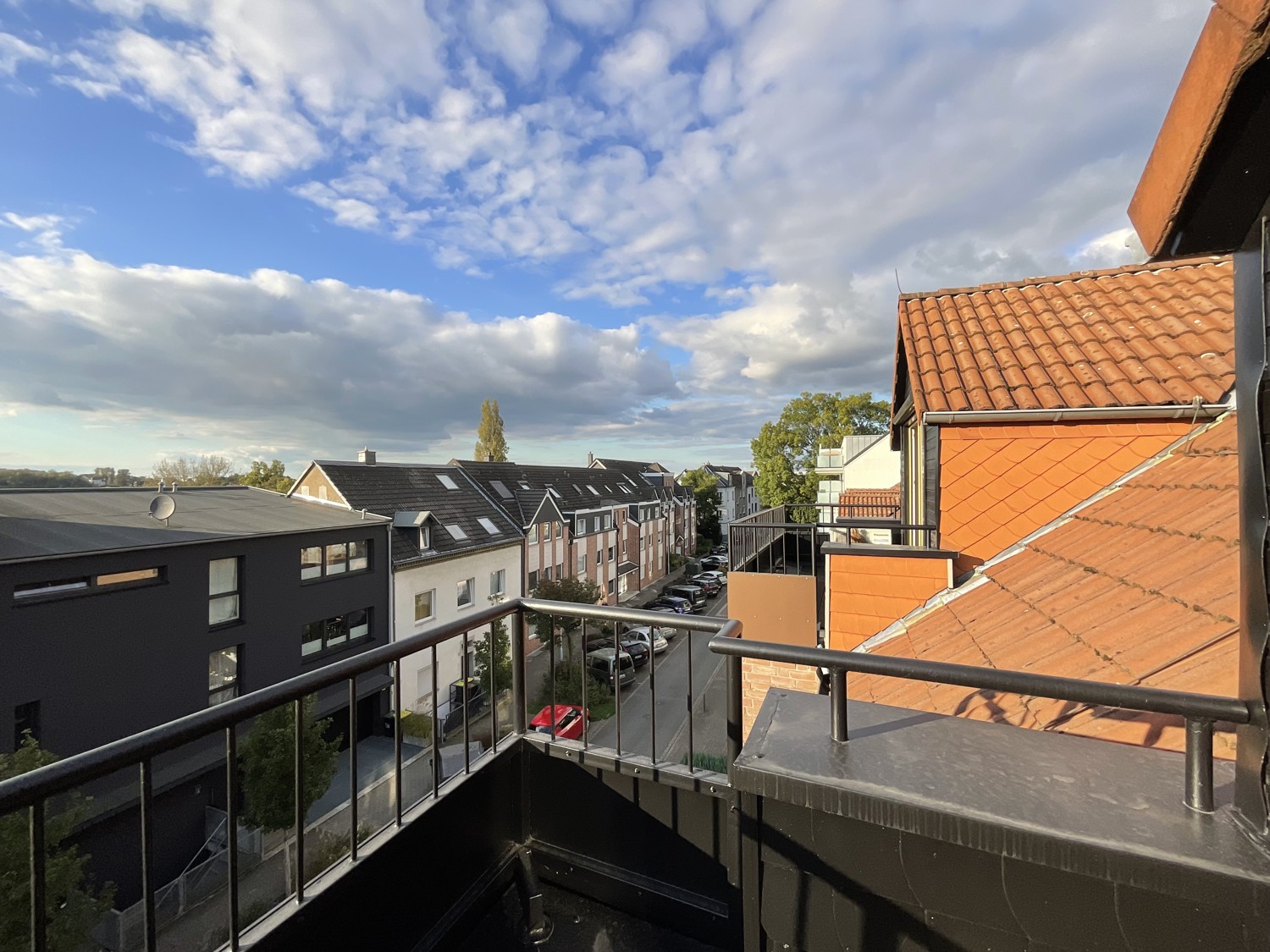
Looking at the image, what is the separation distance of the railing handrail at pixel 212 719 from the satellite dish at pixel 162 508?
13136 millimetres

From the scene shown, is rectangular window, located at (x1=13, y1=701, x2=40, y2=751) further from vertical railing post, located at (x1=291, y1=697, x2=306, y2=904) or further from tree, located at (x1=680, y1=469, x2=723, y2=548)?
tree, located at (x1=680, y1=469, x2=723, y2=548)

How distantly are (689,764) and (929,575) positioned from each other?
2747 mm

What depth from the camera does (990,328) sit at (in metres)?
4.77

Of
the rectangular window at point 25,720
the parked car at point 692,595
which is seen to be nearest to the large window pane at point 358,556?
the rectangular window at point 25,720

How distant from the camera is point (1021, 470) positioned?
3953 mm

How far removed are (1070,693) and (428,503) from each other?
19.9 m

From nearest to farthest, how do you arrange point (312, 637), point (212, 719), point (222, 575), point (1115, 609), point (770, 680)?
point (212, 719), point (1115, 609), point (770, 680), point (222, 575), point (312, 637)

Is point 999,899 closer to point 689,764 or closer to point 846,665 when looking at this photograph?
point 846,665

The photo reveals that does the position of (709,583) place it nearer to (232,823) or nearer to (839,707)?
(839,707)

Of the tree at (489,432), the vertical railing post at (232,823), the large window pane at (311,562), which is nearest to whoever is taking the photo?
the vertical railing post at (232,823)

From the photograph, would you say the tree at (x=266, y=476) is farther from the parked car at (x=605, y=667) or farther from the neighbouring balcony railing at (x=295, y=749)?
the neighbouring balcony railing at (x=295, y=749)

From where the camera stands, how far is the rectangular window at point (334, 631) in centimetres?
1395

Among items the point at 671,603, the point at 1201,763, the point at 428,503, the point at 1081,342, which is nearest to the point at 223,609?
the point at 428,503

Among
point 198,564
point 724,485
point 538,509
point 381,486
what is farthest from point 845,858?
point 724,485
